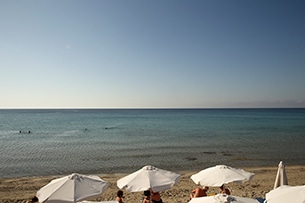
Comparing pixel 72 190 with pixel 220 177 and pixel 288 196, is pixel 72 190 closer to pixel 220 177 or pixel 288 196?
pixel 220 177

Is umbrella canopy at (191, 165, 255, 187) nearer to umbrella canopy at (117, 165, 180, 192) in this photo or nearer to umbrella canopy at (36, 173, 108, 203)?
umbrella canopy at (117, 165, 180, 192)

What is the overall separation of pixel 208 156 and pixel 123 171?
9.03 m

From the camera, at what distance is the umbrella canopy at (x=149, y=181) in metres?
6.38

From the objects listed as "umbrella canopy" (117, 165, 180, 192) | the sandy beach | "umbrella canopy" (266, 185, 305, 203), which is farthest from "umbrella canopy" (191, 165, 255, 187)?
the sandy beach

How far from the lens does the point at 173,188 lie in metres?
11.9

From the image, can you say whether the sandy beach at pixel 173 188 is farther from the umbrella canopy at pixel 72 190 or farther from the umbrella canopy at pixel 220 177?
the umbrella canopy at pixel 72 190

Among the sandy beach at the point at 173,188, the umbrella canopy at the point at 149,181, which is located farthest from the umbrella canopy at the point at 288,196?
the sandy beach at the point at 173,188

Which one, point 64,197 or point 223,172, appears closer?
point 64,197

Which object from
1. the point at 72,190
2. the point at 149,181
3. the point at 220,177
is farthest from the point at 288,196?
the point at 72,190

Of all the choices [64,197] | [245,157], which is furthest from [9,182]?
[245,157]

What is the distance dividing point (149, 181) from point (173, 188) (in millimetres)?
6025

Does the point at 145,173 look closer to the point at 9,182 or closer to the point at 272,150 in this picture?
the point at 9,182

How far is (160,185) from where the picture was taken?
641 cm

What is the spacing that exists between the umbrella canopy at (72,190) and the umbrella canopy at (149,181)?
2.48ft
